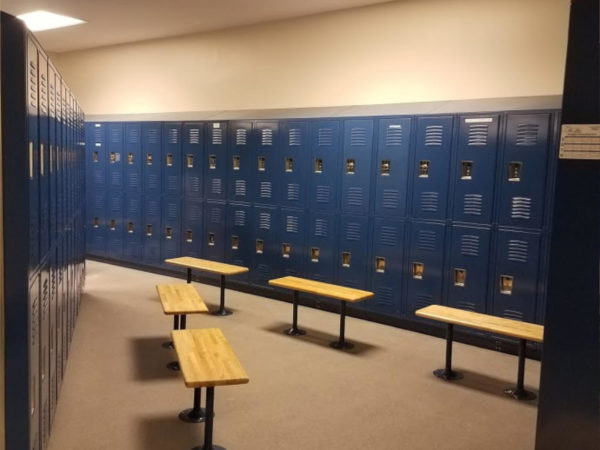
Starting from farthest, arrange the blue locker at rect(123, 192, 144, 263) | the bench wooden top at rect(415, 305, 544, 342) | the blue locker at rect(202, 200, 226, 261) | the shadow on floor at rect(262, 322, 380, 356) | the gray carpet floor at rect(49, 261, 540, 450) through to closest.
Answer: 1. the blue locker at rect(123, 192, 144, 263)
2. the blue locker at rect(202, 200, 226, 261)
3. the shadow on floor at rect(262, 322, 380, 356)
4. the bench wooden top at rect(415, 305, 544, 342)
5. the gray carpet floor at rect(49, 261, 540, 450)

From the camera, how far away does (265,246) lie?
21.5ft

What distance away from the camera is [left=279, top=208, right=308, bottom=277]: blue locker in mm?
6207

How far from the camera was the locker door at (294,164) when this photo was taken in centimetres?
609

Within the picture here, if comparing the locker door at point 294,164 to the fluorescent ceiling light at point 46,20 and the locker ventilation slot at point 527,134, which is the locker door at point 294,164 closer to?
the locker ventilation slot at point 527,134

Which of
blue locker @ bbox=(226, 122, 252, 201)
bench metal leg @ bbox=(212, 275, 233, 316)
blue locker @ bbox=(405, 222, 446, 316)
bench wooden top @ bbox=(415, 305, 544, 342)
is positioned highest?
blue locker @ bbox=(226, 122, 252, 201)

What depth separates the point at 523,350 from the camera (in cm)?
391

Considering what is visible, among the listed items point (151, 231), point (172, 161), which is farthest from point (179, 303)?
point (151, 231)

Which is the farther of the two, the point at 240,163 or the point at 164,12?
the point at 240,163

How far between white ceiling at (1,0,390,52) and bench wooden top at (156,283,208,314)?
3.34 meters

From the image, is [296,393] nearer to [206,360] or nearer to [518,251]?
[206,360]

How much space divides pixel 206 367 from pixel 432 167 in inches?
125

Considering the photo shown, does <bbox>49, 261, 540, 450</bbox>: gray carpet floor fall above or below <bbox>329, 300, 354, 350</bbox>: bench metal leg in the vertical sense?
below

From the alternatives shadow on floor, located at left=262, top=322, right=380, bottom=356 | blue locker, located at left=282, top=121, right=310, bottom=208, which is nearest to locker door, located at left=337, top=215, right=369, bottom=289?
blue locker, located at left=282, top=121, right=310, bottom=208

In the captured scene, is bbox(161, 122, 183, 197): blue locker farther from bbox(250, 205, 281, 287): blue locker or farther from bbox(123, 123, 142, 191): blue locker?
bbox(250, 205, 281, 287): blue locker
